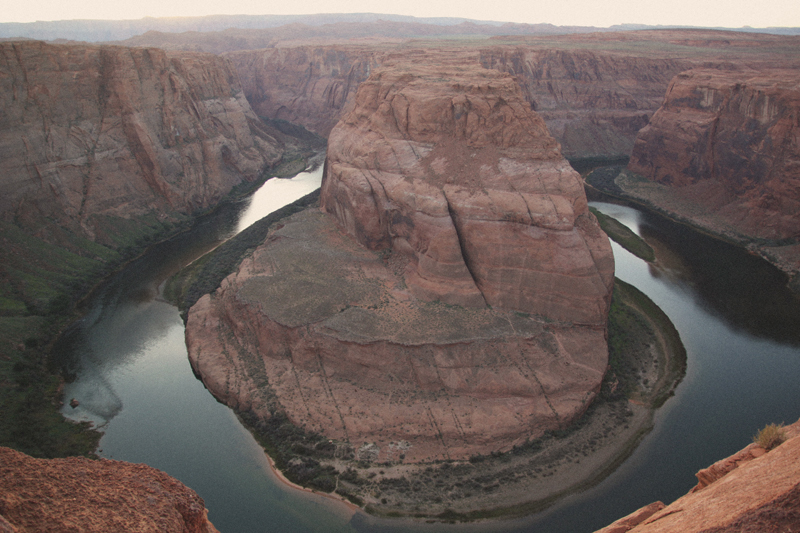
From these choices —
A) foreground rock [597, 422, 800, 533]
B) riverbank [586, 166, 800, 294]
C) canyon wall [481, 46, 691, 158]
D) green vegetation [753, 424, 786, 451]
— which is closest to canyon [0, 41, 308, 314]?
foreground rock [597, 422, 800, 533]

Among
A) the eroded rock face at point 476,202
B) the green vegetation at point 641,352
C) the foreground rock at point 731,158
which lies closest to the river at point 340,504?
the green vegetation at point 641,352

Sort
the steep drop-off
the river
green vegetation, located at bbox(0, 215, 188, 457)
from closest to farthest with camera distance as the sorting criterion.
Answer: the river < green vegetation, located at bbox(0, 215, 188, 457) < the steep drop-off

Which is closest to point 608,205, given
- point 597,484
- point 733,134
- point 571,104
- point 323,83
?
point 733,134

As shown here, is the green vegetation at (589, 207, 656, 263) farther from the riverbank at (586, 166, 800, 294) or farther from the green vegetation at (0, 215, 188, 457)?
the green vegetation at (0, 215, 188, 457)

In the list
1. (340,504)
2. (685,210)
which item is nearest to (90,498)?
(340,504)

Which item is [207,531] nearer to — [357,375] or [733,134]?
[357,375]

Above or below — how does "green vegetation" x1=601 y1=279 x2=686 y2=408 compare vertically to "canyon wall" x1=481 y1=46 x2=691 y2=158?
below
